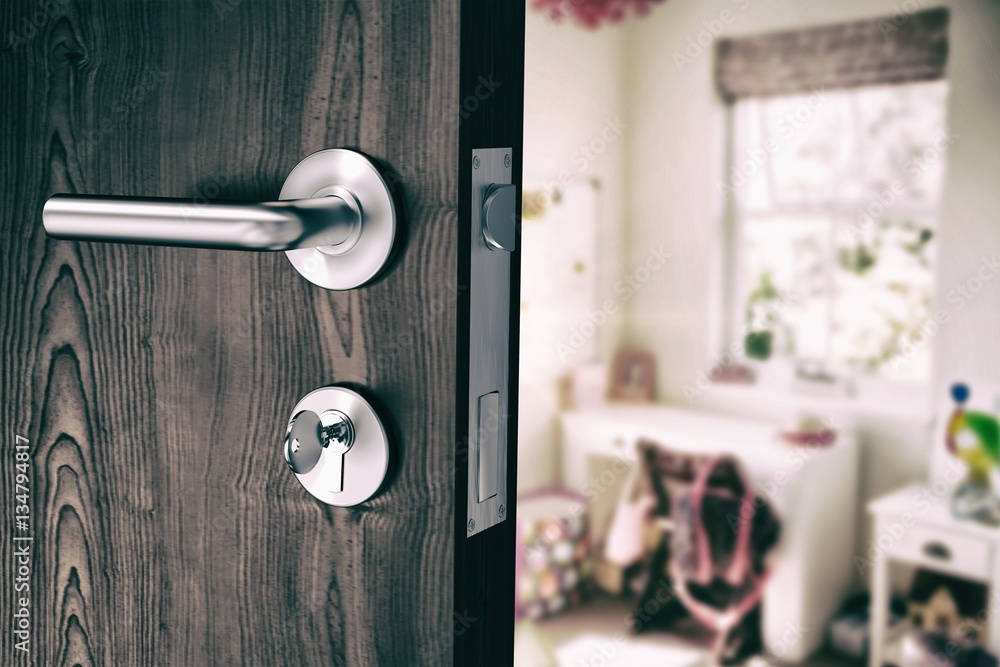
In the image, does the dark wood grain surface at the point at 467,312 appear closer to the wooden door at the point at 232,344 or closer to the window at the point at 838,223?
the wooden door at the point at 232,344

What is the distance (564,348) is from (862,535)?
3.81 ft

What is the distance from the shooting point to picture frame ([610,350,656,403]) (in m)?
3.39

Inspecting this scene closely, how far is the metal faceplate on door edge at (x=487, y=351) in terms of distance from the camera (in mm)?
343

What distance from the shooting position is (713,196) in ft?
10.8

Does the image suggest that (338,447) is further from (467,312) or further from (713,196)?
(713,196)

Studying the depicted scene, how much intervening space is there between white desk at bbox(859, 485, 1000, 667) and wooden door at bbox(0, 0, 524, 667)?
7.78 ft

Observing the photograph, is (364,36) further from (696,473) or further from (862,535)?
(862,535)

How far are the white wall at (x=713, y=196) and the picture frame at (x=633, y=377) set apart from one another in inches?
1.6

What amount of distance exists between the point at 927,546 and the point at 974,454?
308 mm

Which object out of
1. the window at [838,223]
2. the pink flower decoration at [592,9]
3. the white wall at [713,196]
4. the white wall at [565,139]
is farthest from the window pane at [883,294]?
the pink flower decoration at [592,9]

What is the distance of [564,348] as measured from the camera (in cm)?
329

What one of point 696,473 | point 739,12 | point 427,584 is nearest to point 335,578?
point 427,584

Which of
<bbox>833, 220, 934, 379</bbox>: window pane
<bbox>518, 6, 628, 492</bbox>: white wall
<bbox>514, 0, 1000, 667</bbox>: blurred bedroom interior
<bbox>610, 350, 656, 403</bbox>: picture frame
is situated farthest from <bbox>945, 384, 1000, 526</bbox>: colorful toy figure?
<bbox>518, 6, 628, 492</bbox>: white wall

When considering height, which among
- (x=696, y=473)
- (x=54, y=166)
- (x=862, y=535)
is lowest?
(x=862, y=535)
